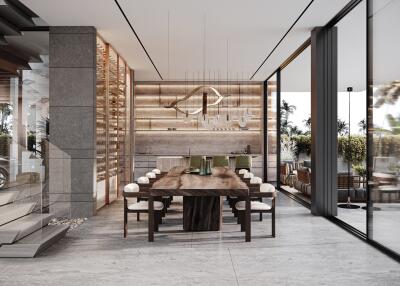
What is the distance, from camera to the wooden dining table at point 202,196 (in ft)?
16.3

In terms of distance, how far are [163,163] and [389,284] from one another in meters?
8.82

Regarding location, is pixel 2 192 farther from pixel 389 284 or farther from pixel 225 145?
pixel 225 145

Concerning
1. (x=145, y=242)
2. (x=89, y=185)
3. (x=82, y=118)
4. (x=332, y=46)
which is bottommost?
(x=145, y=242)

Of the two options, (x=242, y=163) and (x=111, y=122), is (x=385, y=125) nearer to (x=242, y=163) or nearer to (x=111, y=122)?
(x=111, y=122)

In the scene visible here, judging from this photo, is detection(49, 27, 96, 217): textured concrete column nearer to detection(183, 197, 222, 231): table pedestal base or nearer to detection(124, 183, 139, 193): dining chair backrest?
detection(124, 183, 139, 193): dining chair backrest

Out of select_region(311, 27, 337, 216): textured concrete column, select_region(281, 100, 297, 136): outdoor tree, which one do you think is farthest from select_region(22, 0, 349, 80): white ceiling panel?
select_region(281, 100, 297, 136): outdoor tree

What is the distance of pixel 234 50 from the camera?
854 centimetres

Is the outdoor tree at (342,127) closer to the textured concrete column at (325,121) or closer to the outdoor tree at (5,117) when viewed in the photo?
the textured concrete column at (325,121)

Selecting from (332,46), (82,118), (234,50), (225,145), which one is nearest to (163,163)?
(225,145)

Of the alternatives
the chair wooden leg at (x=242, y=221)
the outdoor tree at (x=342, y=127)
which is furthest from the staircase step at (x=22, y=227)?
the outdoor tree at (x=342, y=127)

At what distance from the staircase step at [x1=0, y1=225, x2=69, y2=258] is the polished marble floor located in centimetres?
10

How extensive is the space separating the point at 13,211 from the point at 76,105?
2246mm

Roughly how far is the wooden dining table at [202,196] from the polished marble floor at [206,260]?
22 centimetres

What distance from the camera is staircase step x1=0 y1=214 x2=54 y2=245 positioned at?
4.61 m
